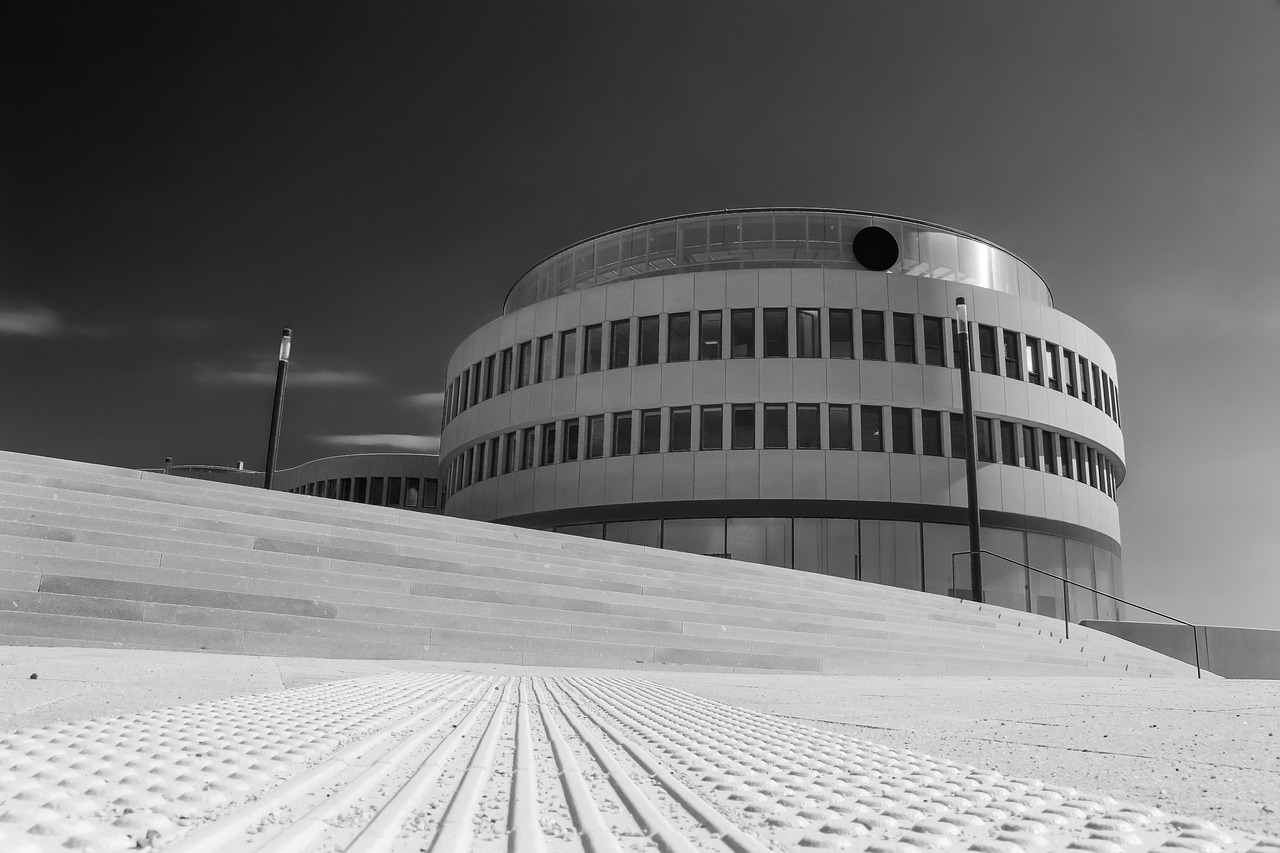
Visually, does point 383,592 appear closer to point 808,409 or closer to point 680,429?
point 680,429

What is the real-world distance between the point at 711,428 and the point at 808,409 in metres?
3.49

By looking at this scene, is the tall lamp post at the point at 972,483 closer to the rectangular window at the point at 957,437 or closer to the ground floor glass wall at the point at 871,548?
the ground floor glass wall at the point at 871,548

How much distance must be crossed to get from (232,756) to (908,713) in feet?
15.8

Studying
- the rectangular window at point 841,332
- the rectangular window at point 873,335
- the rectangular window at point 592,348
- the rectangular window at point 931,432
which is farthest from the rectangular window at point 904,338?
the rectangular window at point 592,348

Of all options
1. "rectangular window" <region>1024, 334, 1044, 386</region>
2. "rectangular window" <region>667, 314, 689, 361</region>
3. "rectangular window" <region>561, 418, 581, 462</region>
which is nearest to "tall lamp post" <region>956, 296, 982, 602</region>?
"rectangular window" <region>1024, 334, 1044, 386</region>

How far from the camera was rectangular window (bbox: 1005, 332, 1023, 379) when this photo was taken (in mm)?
34031

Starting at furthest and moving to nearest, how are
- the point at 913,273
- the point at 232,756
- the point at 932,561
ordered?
the point at 913,273
the point at 932,561
the point at 232,756

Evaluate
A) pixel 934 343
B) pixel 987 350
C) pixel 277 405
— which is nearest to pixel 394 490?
pixel 277 405

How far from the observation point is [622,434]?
33.3 m

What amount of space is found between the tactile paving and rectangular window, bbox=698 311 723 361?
29849 millimetres

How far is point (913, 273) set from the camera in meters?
35.3

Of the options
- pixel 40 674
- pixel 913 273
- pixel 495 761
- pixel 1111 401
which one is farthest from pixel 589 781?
pixel 1111 401

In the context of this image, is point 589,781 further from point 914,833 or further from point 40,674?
point 40,674

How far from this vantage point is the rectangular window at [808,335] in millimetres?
32875
